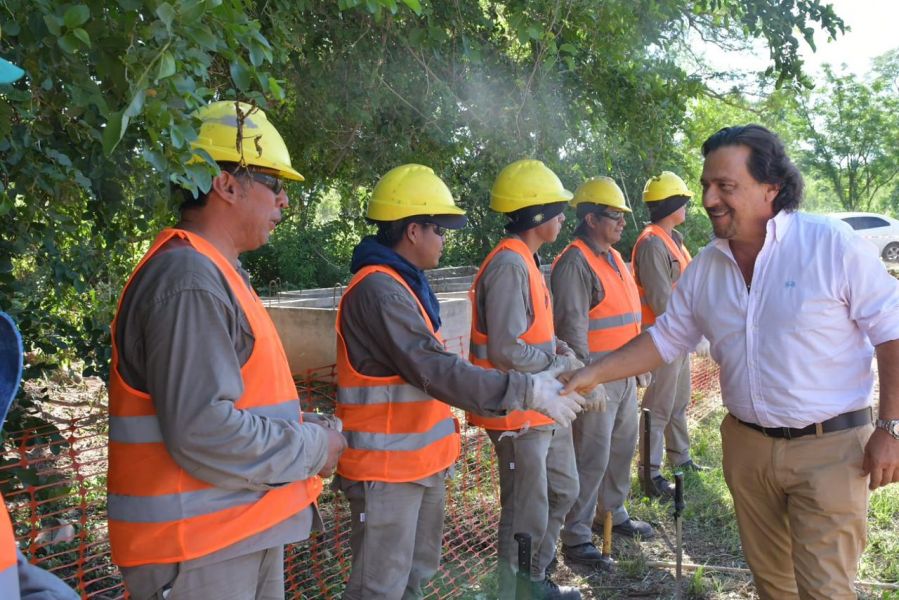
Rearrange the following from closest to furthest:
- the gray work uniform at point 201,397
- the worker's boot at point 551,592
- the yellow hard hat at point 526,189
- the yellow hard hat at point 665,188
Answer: the gray work uniform at point 201,397, the worker's boot at point 551,592, the yellow hard hat at point 526,189, the yellow hard hat at point 665,188

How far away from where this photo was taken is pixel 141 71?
186cm

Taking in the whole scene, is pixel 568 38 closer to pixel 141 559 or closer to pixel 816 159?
pixel 141 559

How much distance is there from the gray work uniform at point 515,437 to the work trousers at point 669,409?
2.20m

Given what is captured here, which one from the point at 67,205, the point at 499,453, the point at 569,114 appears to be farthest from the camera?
the point at 569,114

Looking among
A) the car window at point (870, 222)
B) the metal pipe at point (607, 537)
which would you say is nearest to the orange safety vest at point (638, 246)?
the metal pipe at point (607, 537)

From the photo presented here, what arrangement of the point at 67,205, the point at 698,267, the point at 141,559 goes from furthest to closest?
1. the point at 67,205
2. the point at 698,267
3. the point at 141,559

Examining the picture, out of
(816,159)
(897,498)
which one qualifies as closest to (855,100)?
(816,159)

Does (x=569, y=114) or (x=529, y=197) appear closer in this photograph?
(x=529, y=197)

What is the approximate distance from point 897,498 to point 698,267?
358 cm

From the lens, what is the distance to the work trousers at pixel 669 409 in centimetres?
618

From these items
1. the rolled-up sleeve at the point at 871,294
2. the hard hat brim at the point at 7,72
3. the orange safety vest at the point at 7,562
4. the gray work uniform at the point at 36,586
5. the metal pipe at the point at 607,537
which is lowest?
the metal pipe at the point at 607,537

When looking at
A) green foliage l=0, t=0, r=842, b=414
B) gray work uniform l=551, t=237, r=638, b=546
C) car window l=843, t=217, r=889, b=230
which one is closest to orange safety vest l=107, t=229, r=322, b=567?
green foliage l=0, t=0, r=842, b=414

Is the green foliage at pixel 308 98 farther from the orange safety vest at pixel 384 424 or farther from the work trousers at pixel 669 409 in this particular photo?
the work trousers at pixel 669 409

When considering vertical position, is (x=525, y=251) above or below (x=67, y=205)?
below
